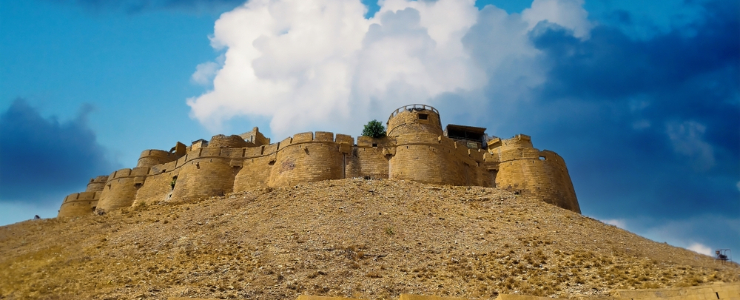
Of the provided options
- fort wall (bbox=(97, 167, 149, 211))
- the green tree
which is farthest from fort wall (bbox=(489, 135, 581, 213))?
fort wall (bbox=(97, 167, 149, 211))

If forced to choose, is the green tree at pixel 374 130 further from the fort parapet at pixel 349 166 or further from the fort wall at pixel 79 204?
the fort wall at pixel 79 204

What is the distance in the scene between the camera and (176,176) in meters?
29.0

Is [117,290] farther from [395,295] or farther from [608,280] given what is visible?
[608,280]

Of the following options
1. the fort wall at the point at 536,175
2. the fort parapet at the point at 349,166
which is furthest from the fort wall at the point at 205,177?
the fort wall at the point at 536,175

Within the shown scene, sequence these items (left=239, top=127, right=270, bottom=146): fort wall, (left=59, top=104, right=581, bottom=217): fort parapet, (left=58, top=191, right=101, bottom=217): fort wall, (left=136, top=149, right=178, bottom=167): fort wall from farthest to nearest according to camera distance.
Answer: (left=239, top=127, right=270, bottom=146): fort wall
(left=136, top=149, right=178, bottom=167): fort wall
(left=58, top=191, right=101, bottom=217): fort wall
(left=59, top=104, right=581, bottom=217): fort parapet

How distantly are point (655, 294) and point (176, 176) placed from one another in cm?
2495

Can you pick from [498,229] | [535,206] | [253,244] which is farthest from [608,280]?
[253,244]

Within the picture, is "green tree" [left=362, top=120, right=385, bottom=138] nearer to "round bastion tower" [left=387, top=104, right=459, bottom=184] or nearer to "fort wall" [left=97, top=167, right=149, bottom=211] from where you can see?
"round bastion tower" [left=387, top=104, right=459, bottom=184]

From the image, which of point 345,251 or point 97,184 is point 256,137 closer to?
point 97,184

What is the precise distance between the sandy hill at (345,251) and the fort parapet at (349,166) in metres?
2.87

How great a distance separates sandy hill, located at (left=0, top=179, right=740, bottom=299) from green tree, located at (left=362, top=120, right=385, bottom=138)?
195 inches

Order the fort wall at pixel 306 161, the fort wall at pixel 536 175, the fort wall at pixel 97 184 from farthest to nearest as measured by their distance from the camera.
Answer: the fort wall at pixel 97 184, the fort wall at pixel 536 175, the fort wall at pixel 306 161

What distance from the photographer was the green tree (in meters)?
28.1

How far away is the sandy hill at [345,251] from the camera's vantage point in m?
13.1
